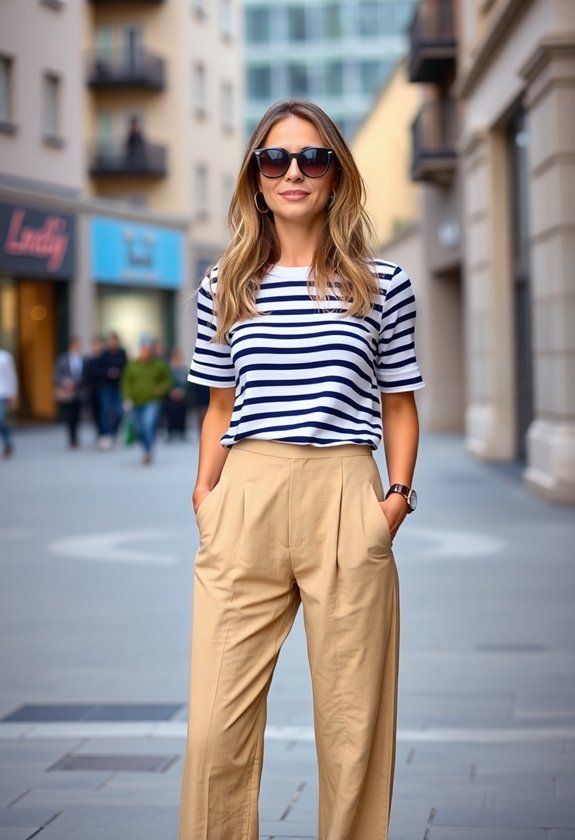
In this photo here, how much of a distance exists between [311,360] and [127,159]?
44104mm

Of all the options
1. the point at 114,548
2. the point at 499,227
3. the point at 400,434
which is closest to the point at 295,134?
the point at 400,434

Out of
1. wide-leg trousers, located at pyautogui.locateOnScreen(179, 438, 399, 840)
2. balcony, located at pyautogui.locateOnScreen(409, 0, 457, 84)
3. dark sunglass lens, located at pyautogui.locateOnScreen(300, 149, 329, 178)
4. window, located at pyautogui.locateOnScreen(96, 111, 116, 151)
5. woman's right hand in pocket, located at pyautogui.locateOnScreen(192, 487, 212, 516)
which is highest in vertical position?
window, located at pyautogui.locateOnScreen(96, 111, 116, 151)

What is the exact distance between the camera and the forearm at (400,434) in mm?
3445

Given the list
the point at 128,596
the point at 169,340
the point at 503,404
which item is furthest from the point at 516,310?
the point at 169,340

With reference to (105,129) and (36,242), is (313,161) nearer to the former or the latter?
(36,242)

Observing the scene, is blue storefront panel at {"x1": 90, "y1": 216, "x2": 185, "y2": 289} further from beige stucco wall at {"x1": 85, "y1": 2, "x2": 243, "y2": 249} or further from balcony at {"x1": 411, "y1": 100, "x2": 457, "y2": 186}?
balcony at {"x1": 411, "y1": 100, "x2": 457, "y2": 186}

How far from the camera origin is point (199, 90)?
159ft

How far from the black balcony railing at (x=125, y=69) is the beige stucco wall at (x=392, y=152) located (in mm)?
6500

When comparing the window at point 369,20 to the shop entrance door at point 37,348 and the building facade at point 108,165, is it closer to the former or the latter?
the building facade at point 108,165

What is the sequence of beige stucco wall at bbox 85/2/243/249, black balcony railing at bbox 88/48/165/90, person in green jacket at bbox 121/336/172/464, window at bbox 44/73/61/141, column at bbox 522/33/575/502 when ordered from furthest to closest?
beige stucco wall at bbox 85/2/243/249 → black balcony railing at bbox 88/48/165/90 → window at bbox 44/73/61/141 → person in green jacket at bbox 121/336/172/464 → column at bbox 522/33/575/502

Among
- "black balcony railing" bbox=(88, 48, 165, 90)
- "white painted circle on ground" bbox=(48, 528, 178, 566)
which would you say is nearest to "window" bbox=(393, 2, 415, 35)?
"black balcony railing" bbox=(88, 48, 165, 90)

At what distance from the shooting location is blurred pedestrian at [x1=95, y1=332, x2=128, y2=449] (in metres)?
25.8

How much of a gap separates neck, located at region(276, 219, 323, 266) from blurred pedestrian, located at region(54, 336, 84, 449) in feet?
73.2

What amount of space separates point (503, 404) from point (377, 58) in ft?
193
